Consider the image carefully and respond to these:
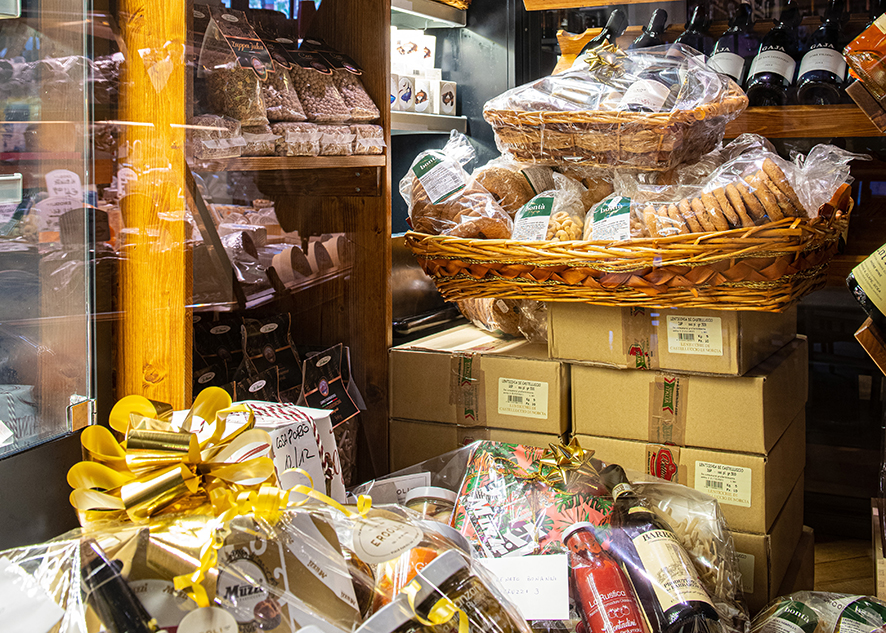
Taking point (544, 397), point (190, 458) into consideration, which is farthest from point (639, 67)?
point (190, 458)

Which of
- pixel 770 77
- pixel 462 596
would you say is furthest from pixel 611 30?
pixel 462 596

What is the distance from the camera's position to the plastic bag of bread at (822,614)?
1.06m

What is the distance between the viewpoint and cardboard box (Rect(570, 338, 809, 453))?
128cm

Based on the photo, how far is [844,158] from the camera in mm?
1303

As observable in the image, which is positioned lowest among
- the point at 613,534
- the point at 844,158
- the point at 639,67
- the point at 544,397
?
the point at 613,534

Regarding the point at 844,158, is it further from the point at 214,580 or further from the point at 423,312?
the point at 214,580

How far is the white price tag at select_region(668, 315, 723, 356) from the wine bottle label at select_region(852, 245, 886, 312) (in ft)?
1.05

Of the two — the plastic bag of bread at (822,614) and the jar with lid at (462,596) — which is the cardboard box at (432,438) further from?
the jar with lid at (462,596)

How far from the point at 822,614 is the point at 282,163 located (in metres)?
1.15

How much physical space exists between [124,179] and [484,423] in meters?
0.83

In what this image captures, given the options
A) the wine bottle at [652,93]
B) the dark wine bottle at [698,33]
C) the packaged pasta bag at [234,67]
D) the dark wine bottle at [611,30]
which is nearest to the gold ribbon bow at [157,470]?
the packaged pasta bag at [234,67]

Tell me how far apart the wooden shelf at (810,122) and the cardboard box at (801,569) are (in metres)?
1.05

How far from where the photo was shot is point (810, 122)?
199 centimetres

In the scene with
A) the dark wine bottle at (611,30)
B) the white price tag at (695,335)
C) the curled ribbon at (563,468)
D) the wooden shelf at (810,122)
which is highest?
the dark wine bottle at (611,30)
